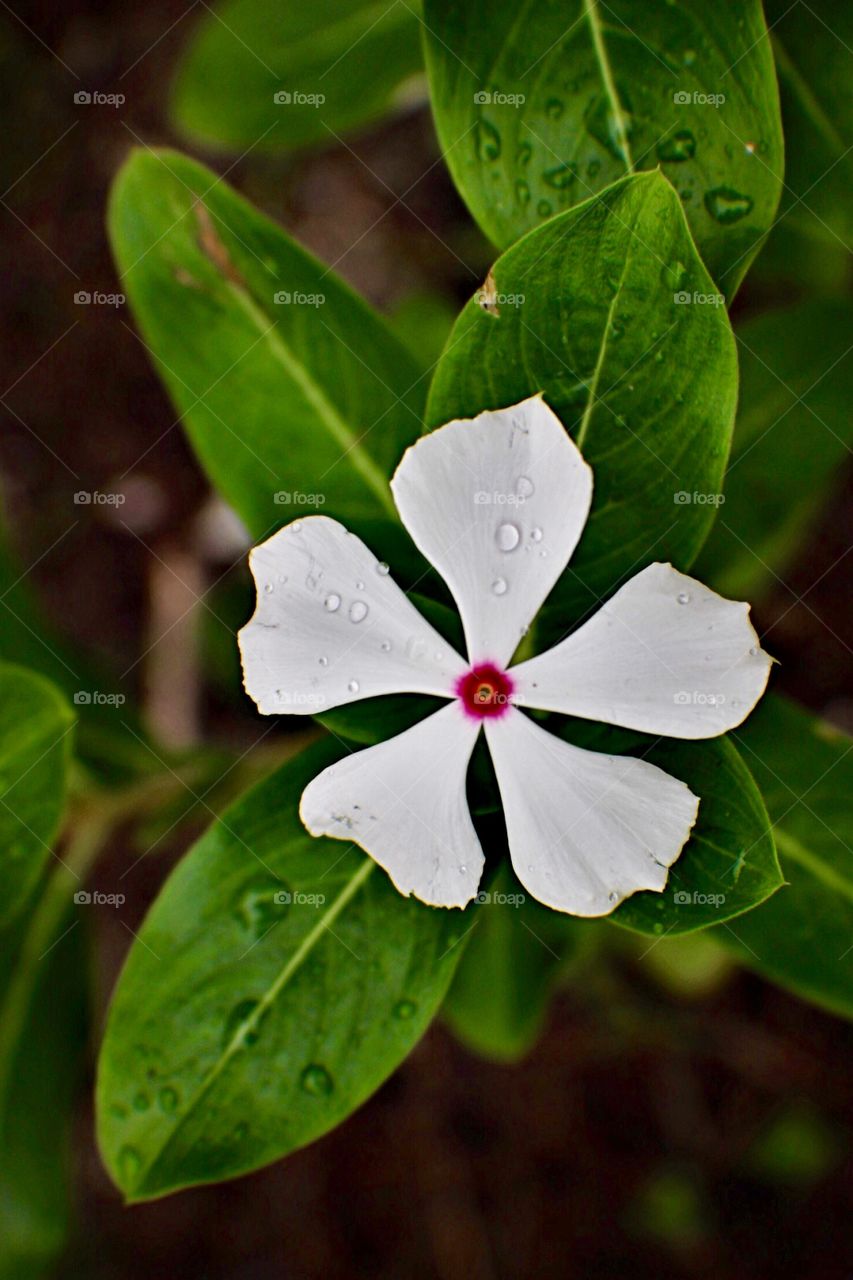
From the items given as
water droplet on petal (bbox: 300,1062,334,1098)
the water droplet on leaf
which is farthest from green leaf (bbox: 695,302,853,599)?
water droplet on petal (bbox: 300,1062,334,1098)

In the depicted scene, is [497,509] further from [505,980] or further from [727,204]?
[505,980]

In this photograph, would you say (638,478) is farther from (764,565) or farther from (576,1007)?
(576,1007)

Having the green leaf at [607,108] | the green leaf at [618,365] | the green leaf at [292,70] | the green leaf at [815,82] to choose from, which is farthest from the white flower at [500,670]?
the green leaf at [292,70]

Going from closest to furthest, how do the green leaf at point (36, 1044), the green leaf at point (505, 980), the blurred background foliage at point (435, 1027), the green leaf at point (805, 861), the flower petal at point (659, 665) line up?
the flower petal at point (659, 665)
the green leaf at point (805, 861)
the green leaf at point (36, 1044)
the green leaf at point (505, 980)
the blurred background foliage at point (435, 1027)

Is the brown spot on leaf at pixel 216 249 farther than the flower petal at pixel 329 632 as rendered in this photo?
Yes

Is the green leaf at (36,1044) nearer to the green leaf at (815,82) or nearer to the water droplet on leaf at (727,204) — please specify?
the water droplet on leaf at (727,204)

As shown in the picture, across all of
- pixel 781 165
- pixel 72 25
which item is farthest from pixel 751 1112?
pixel 72 25

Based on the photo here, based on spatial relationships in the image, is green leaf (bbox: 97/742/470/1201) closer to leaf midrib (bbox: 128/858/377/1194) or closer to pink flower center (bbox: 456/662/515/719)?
leaf midrib (bbox: 128/858/377/1194)
